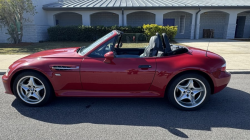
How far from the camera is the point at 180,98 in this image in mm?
3150

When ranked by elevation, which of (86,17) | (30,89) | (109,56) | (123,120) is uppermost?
(86,17)

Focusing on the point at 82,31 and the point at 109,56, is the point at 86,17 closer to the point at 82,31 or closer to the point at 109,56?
the point at 82,31

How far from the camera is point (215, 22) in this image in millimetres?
18219

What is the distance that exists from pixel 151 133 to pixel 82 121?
3.70 ft

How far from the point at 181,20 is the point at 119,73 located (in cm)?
1739

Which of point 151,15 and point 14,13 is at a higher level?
point 151,15

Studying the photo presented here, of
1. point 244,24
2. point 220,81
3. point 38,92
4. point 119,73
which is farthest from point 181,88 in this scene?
point 244,24

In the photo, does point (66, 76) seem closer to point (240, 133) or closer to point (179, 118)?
point (179, 118)

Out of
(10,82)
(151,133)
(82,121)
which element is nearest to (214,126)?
(151,133)

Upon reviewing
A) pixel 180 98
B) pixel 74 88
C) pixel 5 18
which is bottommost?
pixel 180 98

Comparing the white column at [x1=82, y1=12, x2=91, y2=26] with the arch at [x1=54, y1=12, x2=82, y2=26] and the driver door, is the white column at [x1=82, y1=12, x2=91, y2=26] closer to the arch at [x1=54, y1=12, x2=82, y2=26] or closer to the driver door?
the arch at [x1=54, y1=12, x2=82, y2=26]

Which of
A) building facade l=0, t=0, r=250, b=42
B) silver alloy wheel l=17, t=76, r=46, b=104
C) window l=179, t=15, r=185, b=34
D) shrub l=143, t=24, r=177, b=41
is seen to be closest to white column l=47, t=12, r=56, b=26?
building facade l=0, t=0, r=250, b=42

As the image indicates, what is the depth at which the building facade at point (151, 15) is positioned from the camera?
15.3 metres

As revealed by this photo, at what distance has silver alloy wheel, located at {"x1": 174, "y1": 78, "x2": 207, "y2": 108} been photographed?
3111 millimetres
